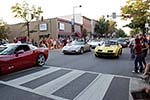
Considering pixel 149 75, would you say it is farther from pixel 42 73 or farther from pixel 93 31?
pixel 93 31

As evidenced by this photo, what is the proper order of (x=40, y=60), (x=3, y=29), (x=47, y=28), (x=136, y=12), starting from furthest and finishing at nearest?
1. (x=3, y=29)
2. (x=47, y=28)
3. (x=136, y=12)
4. (x=40, y=60)

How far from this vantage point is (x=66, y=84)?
27.0 ft

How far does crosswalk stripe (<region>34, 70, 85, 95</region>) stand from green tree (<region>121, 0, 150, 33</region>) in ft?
98.7

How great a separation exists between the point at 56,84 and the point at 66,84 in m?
0.35

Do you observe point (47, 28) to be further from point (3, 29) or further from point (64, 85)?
point (64, 85)

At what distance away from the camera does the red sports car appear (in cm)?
965

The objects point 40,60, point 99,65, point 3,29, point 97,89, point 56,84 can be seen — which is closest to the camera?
point 97,89

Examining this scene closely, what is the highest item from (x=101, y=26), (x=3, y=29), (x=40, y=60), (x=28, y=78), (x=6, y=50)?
(x=101, y=26)

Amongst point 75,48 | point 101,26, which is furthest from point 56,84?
point 101,26

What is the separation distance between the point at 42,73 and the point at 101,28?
76465mm

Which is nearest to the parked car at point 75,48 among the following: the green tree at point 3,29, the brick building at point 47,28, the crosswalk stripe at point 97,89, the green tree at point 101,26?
the crosswalk stripe at point 97,89

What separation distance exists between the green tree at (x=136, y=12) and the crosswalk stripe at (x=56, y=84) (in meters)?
30.1

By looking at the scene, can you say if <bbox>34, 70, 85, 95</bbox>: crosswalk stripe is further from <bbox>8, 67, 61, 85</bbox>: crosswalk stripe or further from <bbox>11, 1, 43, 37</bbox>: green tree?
<bbox>11, 1, 43, 37</bbox>: green tree

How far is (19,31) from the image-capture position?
191 feet
